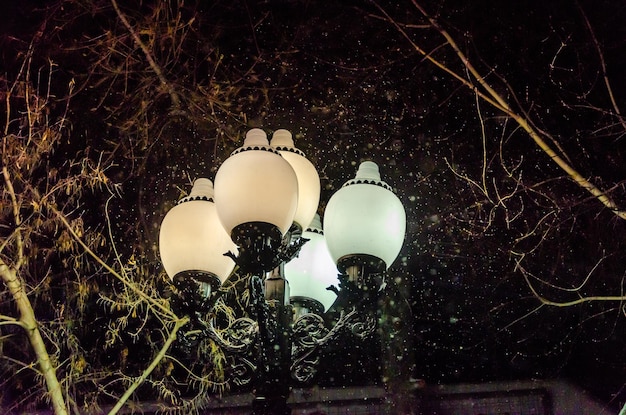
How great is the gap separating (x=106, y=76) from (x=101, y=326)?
2.58 m

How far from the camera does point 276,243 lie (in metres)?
3.34

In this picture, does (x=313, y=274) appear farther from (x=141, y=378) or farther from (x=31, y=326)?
(x=31, y=326)

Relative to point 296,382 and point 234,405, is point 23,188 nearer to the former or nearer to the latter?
point 296,382

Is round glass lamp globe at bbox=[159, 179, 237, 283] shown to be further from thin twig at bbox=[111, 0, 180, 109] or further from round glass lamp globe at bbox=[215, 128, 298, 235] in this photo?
thin twig at bbox=[111, 0, 180, 109]

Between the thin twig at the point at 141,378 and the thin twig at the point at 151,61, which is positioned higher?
the thin twig at the point at 151,61

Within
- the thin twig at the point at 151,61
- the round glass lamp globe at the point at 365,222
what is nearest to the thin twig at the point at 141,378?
the thin twig at the point at 151,61

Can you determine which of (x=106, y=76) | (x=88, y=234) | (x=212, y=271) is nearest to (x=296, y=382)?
(x=212, y=271)

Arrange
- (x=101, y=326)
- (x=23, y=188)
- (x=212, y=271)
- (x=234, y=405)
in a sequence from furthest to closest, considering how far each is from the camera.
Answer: (x=234, y=405) < (x=101, y=326) < (x=23, y=188) < (x=212, y=271)

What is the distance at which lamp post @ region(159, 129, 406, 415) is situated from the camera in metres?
3.34

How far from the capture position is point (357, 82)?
23.5 ft

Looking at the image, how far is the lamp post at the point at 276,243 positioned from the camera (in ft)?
10.9

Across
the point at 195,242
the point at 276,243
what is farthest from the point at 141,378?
the point at 276,243

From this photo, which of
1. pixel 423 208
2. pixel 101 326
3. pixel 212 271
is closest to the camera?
pixel 212 271

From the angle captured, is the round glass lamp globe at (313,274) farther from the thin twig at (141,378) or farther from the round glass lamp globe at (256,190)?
the thin twig at (141,378)
